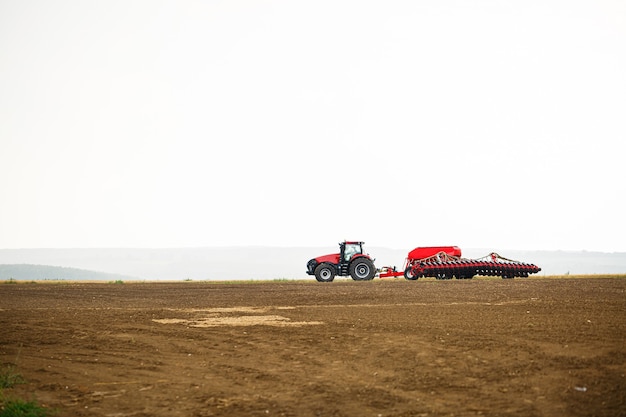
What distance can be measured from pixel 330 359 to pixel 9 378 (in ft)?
19.0

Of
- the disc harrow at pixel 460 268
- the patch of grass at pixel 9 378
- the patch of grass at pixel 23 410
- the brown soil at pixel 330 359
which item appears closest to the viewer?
the patch of grass at pixel 23 410

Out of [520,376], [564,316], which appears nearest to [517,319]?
[564,316]

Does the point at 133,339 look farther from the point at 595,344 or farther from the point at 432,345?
the point at 595,344

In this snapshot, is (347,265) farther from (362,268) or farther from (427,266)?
(427,266)

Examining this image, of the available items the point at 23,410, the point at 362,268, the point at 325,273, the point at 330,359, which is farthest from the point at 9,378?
the point at 362,268

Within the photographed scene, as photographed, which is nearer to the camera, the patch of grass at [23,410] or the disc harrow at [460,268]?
the patch of grass at [23,410]

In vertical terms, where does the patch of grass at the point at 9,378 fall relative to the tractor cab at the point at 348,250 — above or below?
below

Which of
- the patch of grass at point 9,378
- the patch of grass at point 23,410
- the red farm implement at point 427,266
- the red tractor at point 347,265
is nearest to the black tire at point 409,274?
the red farm implement at point 427,266

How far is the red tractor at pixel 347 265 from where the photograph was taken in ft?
123

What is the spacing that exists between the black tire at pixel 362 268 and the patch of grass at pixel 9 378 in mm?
26771

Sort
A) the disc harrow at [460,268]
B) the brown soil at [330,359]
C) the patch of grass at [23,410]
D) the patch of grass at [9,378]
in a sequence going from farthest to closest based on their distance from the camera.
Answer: the disc harrow at [460,268], the patch of grass at [9,378], the brown soil at [330,359], the patch of grass at [23,410]

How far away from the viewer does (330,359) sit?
40.2 feet

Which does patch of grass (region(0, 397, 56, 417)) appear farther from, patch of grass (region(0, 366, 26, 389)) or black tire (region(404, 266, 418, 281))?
black tire (region(404, 266, 418, 281))

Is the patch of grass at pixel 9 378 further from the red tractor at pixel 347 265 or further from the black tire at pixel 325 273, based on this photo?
the black tire at pixel 325 273
